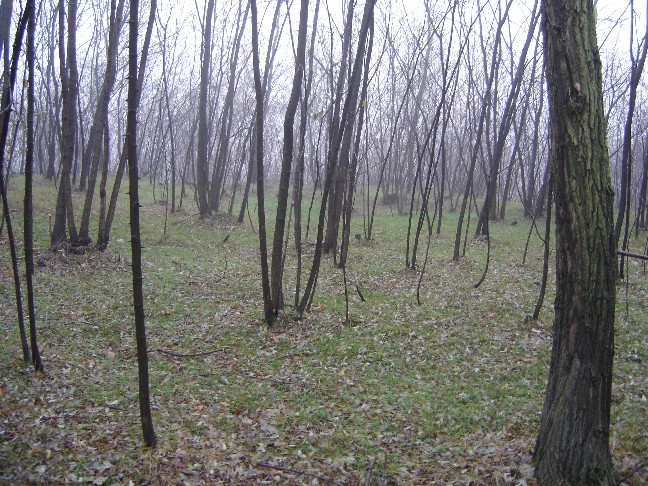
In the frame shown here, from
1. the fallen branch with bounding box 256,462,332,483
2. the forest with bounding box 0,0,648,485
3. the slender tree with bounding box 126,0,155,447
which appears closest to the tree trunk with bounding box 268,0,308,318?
the forest with bounding box 0,0,648,485

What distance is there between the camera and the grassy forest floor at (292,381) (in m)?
4.29

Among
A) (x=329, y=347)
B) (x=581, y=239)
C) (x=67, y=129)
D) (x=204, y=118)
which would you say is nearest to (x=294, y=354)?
(x=329, y=347)

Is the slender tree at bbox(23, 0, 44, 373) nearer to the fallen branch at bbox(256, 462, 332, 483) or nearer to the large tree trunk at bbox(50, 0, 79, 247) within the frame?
the fallen branch at bbox(256, 462, 332, 483)

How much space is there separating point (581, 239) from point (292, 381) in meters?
4.12

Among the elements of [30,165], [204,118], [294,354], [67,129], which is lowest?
[294,354]

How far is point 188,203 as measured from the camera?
25391mm

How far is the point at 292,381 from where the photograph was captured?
6340 millimetres

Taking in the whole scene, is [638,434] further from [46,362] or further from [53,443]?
[46,362]

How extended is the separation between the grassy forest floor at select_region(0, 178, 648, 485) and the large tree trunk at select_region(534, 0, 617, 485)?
0.52m

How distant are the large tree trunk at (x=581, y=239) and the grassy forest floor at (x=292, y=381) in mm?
525

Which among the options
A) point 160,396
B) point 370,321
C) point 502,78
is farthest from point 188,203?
point 160,396

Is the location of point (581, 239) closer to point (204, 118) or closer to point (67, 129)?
point (67, 129)

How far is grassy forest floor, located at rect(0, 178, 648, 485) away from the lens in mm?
4289

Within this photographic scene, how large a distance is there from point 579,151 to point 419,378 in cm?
389
